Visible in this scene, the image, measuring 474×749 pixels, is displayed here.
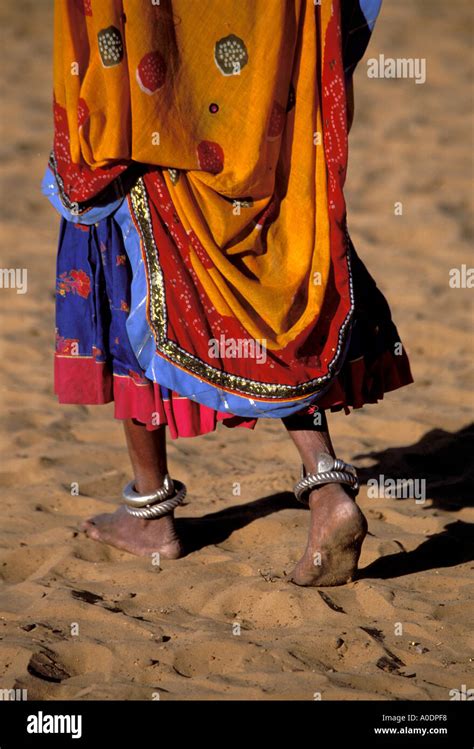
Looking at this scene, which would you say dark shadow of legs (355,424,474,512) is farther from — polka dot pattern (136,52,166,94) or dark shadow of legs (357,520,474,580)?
polka dot pattern (136,52,166,94)

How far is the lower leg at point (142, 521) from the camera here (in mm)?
3197

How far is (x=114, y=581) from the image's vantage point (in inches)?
125

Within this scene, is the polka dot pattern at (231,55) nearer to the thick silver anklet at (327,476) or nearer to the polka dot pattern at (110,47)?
the polka dot pattern at (110,47)

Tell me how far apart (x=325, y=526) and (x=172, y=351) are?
0.61m

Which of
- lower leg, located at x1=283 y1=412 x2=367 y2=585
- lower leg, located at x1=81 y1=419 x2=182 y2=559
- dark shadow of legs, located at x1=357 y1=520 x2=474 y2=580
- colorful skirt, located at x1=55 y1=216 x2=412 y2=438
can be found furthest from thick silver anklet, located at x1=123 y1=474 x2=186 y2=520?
dark shadow of legs, located at x1=357 y1=520 x2=474 y2=580

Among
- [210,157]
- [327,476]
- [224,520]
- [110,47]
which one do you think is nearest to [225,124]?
[210,157]

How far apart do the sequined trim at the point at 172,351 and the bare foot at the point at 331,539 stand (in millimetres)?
299

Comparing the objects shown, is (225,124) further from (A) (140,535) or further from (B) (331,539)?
(A) (140,535)

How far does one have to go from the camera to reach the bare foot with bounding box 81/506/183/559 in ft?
10.9

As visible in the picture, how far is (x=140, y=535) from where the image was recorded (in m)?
3.34

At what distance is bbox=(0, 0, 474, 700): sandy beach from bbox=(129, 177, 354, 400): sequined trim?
1.84ft

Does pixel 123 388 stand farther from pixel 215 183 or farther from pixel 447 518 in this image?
pixel 447 518

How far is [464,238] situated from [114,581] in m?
3.52

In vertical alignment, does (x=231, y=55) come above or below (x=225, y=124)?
above
